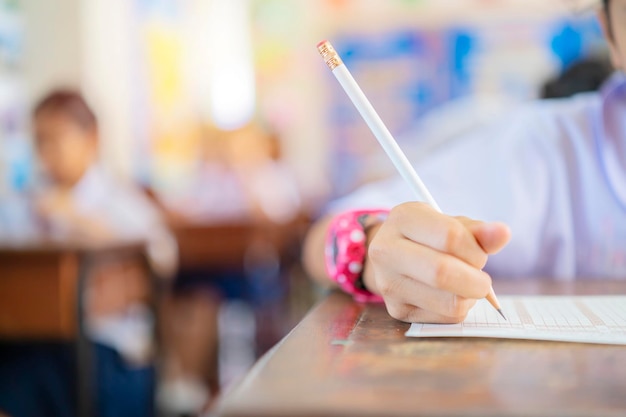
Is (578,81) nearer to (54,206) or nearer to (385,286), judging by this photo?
(54,206)

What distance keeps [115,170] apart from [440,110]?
210 centimetres

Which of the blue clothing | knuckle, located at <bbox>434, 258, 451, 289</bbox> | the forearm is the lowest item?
the blue clothing

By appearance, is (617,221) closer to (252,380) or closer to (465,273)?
(465,273)

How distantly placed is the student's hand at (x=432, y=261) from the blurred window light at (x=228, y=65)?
4.91 metres

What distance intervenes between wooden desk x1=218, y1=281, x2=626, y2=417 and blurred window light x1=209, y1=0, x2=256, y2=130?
A: 16.4 ft

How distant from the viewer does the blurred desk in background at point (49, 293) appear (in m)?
1.90

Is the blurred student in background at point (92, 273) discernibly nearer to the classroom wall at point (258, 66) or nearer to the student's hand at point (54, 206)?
the student's hand at point (54, 206)

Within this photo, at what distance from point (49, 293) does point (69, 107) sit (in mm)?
1125

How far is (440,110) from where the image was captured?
4793mm

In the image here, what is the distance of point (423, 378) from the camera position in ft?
1.33

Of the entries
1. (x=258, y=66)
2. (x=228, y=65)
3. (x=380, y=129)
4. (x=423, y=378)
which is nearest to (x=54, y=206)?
(x=380, y=129)

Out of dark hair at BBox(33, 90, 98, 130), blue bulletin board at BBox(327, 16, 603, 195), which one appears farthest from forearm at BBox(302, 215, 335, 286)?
blue bulletin board at BBox(327, 16, 603, 195)

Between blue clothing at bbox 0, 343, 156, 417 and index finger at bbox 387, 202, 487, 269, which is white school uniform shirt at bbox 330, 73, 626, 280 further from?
blue clothing at bbox 0, 343, 156, 417

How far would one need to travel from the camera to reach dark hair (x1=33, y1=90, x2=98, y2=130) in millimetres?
2828
